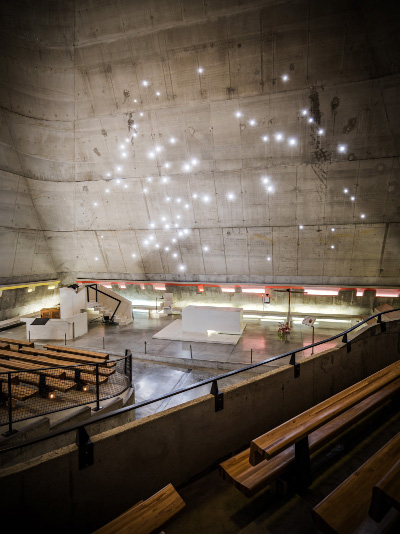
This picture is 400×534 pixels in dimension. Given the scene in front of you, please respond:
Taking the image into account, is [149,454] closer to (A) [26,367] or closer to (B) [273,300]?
(A) [26,367]

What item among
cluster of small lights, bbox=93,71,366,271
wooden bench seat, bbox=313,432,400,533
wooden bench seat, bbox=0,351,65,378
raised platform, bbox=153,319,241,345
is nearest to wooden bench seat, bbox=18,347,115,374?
wooden bench seat, bbox=0,351,65,378

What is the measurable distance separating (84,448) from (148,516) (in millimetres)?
701

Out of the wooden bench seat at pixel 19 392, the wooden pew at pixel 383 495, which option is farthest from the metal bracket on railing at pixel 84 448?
the wooden bench seat at pixel 19 392

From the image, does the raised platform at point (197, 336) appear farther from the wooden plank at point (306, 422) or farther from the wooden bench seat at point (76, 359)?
the wooden plank at point (306, 422)

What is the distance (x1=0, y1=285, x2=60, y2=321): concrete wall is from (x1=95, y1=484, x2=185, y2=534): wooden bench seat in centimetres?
1427

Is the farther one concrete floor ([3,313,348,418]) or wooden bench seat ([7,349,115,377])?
concrete floor ([3,313,348,418])

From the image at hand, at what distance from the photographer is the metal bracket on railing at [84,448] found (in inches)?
90.4

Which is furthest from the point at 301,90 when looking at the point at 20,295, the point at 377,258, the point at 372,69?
the point at 20,295

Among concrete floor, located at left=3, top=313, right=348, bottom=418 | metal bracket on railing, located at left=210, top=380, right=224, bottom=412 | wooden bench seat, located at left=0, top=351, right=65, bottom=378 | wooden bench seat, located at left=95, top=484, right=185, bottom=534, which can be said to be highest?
metal bracket on railing, located at left=210, top=380, right=224, bottom=412

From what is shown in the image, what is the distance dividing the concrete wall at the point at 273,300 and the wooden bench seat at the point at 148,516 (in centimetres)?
1206

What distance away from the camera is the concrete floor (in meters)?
7.77

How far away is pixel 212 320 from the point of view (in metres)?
11.5

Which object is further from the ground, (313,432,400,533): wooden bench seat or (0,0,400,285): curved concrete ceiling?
(0,0,400,285): curved concrete ceiling

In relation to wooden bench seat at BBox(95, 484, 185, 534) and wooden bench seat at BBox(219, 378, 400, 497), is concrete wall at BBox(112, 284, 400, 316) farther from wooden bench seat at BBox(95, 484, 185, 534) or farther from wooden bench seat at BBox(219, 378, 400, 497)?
wooden bench seat at BBox(95, 484, 185, 534)
